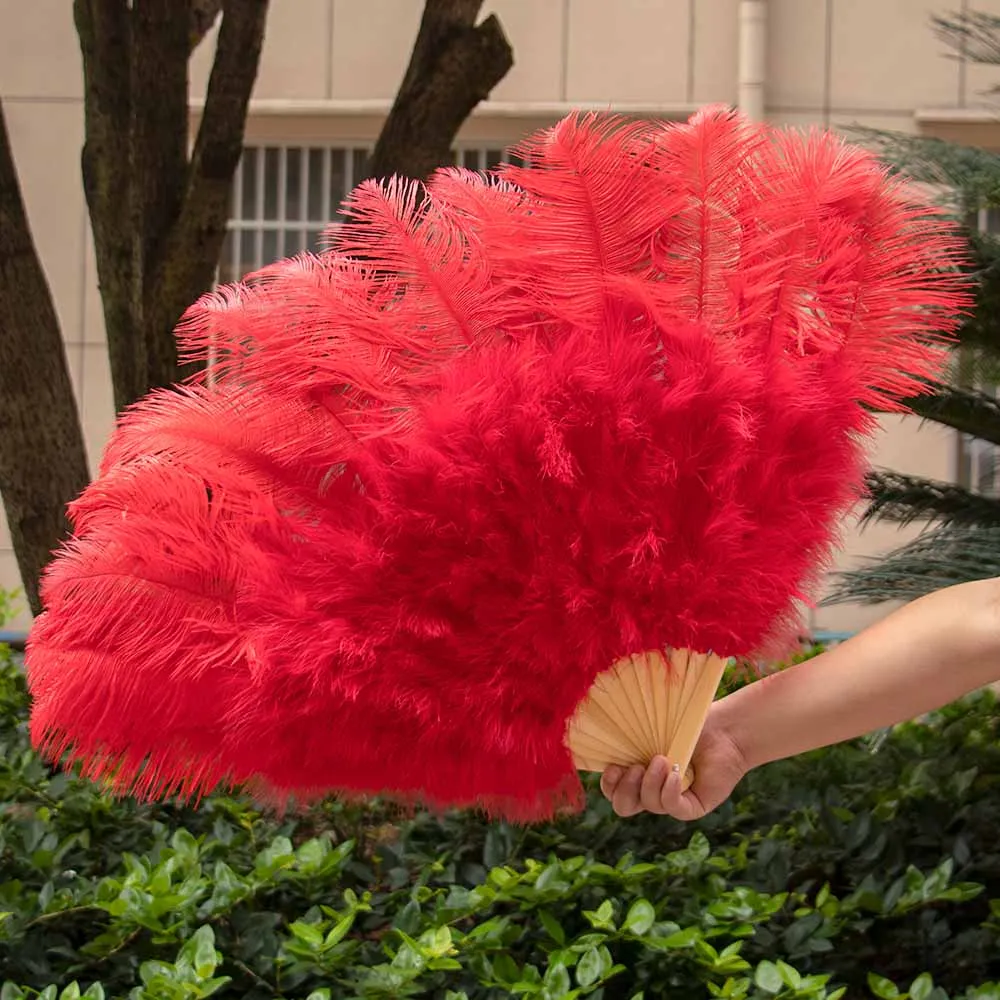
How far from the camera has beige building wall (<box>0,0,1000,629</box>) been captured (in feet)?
29.3

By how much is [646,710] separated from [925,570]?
7.41 feet

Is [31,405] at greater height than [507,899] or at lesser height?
greater

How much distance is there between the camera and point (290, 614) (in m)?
1.47

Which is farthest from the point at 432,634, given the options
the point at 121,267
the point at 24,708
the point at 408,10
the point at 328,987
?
the point at 408,10

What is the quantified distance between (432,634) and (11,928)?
177 cm

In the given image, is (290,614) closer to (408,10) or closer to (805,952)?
(805,952)

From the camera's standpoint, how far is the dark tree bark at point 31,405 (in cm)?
404

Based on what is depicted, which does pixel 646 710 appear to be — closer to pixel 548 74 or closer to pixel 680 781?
pixel 680 781

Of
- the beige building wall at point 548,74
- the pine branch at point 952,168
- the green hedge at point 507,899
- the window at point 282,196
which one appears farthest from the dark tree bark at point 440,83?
the window at point 282,196

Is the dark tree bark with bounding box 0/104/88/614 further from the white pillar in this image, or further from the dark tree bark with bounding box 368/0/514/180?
the white pillar

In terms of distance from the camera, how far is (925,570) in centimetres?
360

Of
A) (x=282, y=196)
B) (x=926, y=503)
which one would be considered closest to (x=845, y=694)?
(x=926, y=503)

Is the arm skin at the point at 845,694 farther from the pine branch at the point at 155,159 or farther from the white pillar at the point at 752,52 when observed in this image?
the white pillar at the point at 752,52

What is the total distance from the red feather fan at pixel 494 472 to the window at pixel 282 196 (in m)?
8.00
